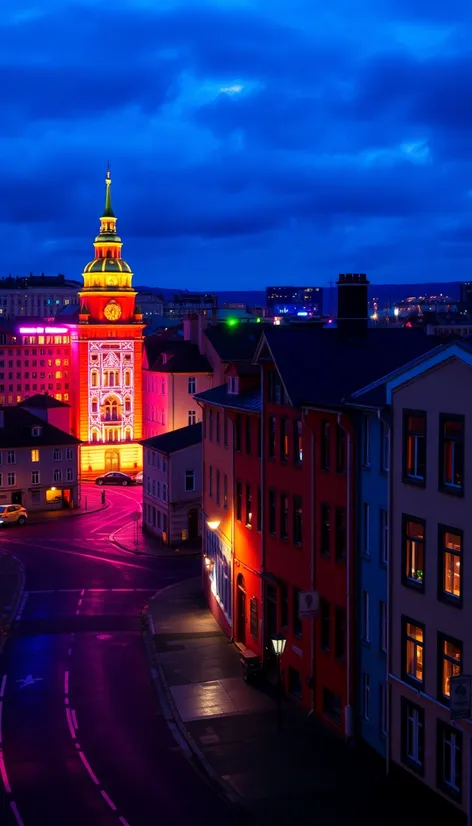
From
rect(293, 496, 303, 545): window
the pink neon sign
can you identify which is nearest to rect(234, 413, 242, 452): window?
rect(293, 496, 303, 545): window

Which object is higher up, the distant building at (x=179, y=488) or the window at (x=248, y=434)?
the window at (x=248, y=434)

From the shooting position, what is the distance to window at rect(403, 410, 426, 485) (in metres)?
30.2

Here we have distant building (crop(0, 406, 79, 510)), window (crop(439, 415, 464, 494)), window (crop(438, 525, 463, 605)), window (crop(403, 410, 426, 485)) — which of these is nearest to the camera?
window (crop(439, 415, 464, 494))

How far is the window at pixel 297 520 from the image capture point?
39469 mm

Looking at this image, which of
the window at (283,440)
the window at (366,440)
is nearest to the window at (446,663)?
the window at (366,440)

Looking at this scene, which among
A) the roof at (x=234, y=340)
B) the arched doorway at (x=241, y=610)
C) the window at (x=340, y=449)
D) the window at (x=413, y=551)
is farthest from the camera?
the roof at (x=234, y=340)

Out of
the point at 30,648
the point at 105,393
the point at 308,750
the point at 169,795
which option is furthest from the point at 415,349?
the point at 105,393

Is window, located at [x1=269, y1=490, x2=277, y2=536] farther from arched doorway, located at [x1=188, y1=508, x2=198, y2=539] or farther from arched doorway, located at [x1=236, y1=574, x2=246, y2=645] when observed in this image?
arched doorway, located at [x1=188, y1=508, x2=198, y2=539]

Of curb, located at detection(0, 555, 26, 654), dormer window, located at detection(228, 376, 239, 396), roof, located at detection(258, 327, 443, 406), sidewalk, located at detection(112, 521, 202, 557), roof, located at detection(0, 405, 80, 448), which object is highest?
roof, located at detection(258, 327, 443, 406)

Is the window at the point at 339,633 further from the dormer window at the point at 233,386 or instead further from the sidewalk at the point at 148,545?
the sidewalk at the point at 148,545

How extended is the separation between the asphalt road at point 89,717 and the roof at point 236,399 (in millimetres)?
11908

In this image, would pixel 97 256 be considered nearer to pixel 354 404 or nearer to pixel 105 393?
pixel 105 393

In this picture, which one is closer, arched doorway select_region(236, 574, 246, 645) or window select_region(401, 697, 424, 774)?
window select_region(401, 697, 424, 774)

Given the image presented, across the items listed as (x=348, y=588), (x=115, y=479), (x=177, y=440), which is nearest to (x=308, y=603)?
(x=348, y=588)
